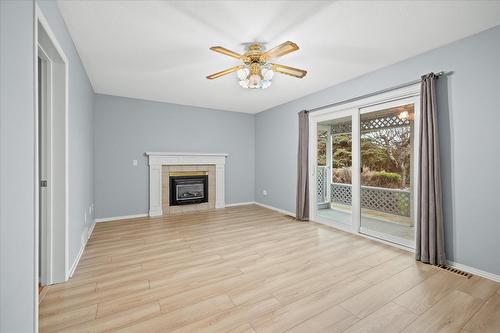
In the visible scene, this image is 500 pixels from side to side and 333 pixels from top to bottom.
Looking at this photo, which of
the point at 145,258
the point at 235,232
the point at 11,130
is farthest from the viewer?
the point at 235,232

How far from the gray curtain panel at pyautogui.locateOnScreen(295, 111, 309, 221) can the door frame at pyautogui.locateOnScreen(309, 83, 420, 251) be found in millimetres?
79

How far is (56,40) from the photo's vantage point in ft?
6.13

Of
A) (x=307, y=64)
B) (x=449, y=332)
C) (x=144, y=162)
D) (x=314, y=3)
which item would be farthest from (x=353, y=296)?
(x=144, y=162)

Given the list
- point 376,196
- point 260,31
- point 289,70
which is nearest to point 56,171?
point 260,31

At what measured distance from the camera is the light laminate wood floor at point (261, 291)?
1.64 m

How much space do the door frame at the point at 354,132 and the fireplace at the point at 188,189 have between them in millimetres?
2556

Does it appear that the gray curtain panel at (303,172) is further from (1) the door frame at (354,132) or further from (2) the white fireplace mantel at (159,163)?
(2) the white fireplace mantel at (159,163)

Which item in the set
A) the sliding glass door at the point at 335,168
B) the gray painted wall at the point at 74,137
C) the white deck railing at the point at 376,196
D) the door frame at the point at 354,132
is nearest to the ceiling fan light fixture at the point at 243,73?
the gray painted wall at the point at 74,137

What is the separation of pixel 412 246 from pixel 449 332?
63.2 inches

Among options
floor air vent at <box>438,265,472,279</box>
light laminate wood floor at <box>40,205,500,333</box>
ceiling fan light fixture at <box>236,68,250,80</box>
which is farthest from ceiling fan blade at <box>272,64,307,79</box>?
floor air vent at <box>438,265,472,279</box>

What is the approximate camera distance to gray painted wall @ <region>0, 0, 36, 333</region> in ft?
3.44

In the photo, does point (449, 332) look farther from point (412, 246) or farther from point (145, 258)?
point (145, 258)

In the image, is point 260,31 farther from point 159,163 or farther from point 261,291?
point 159,163

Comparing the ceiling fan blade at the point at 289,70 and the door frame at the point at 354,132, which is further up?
the ceiling fan blade at the point at 289,70
